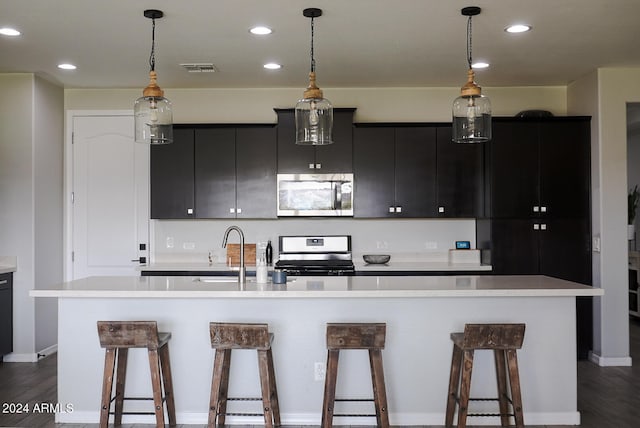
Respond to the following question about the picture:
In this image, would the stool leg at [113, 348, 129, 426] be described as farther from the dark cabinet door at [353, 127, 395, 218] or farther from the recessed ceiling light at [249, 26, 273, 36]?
the dark cabinet door at [353, 127, 395, 218]

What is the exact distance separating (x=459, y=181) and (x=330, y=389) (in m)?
2.99

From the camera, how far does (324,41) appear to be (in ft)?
14.4

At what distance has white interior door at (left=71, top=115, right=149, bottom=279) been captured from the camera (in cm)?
600

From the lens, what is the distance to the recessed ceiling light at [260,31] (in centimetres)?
409

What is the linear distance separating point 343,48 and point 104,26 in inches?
70.1

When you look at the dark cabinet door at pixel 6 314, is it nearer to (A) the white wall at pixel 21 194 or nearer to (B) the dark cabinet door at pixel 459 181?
(A) the white wall at pixel 21 194

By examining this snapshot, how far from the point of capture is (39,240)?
5453 millimetres

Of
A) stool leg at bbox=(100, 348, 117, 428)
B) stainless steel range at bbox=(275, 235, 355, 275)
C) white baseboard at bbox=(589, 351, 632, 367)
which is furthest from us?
stainless steel range at bbox=(275, 235, 355, 275)

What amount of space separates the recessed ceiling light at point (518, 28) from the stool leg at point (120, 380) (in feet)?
11.2

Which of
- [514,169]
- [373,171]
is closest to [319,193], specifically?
[373,171]

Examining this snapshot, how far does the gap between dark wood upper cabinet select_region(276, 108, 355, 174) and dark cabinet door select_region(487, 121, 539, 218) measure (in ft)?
4.61

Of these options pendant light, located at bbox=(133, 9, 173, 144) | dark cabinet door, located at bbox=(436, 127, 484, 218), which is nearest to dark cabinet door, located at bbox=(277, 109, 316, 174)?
dark cabinet door, located at bbox=(436, 127, 484, 218)

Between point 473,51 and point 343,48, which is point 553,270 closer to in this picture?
point 473,51

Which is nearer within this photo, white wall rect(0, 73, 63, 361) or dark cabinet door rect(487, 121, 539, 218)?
white wall rect(0, 73, 63, 361)
